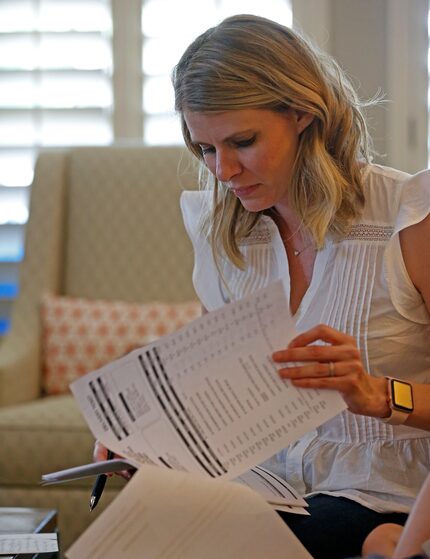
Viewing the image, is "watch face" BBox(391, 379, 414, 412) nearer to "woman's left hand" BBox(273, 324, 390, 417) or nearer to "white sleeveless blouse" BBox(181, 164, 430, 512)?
"woman's left hand" BBox(273, 324, 390, 417)

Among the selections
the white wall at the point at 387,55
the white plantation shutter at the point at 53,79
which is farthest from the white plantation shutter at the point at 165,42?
the white wall at the point at 387,55

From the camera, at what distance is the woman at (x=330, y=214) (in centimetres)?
145

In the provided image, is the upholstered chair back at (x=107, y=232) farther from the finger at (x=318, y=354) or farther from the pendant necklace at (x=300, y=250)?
the finger at (x=318, y=354)

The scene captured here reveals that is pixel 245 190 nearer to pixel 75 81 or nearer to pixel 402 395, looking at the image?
pixel 402 395

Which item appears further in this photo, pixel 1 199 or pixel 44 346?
pixel 1 199

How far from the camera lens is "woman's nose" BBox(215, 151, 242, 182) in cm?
149

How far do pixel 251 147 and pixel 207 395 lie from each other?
1.45 ft

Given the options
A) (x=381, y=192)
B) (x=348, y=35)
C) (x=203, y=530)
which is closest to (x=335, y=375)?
(x=203, y=530)

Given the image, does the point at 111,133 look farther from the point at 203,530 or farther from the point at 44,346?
the point at 203,530

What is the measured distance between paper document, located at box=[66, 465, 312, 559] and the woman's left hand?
157 mm

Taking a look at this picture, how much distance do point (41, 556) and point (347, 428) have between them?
1.62 feet

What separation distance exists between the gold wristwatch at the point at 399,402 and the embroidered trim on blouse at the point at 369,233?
273 millimetres

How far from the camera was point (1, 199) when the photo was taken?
3.56m

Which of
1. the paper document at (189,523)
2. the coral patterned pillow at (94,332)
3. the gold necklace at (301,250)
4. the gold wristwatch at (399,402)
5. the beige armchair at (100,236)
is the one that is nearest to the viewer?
the paper document at (189,523)
